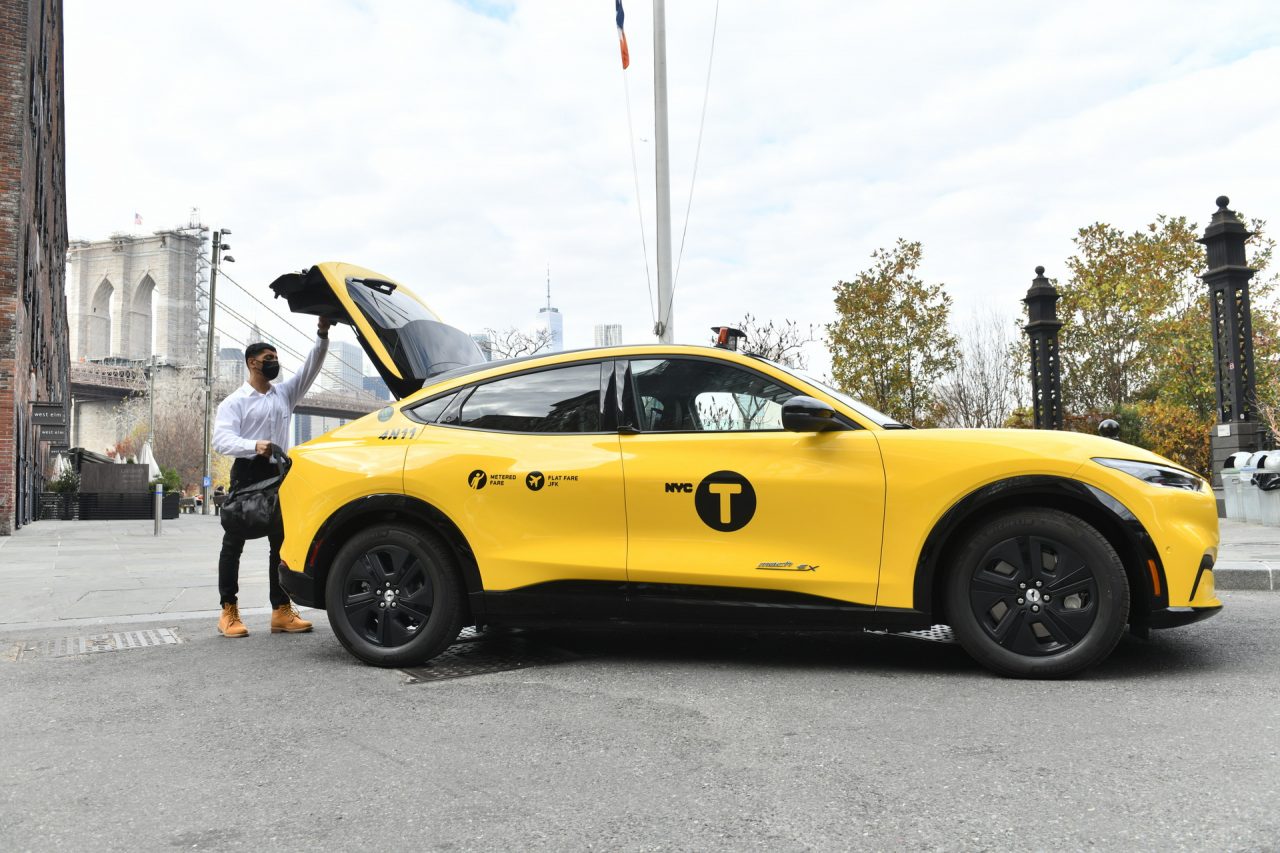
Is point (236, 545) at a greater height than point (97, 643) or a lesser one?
greater

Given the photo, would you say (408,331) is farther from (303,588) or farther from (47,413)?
(47,413)

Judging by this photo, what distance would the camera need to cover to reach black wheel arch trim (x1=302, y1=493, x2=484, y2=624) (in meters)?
4.74

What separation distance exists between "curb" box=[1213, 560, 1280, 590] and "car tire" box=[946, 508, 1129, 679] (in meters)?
3.72

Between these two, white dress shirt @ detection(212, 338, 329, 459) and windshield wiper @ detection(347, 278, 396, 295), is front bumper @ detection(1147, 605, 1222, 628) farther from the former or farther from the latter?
windshield wiper @ detection(347, 278, 396, 295)

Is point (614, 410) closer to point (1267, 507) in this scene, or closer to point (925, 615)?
point (925, 615)

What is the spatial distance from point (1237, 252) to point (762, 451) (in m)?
13.5

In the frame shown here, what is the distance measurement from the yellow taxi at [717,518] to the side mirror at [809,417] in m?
0.01

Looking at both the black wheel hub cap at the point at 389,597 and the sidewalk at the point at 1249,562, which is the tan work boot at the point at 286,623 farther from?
the sidewalk at the point at 1249,562

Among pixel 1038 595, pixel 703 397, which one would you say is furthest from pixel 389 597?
pixel 1038 595

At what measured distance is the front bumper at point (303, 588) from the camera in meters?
5.02

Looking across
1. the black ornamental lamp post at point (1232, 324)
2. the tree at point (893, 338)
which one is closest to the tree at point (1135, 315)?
the tree at point (893, 338)

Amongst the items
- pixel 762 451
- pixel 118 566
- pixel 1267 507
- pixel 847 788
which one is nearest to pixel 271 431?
pixel 762 451

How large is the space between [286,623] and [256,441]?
3.85 ft

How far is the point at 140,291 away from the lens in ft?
353
